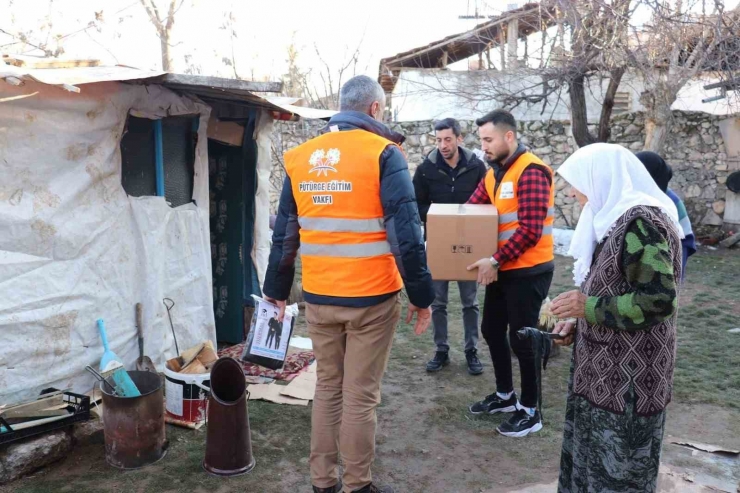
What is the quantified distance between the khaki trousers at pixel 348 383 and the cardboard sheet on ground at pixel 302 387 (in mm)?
1415

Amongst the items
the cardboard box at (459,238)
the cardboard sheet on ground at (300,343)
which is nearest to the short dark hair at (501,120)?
the cardboard box at (459,238)

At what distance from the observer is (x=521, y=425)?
3928 millimetres

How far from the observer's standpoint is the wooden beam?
3977mm

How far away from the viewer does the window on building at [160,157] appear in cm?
444

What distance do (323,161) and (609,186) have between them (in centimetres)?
126

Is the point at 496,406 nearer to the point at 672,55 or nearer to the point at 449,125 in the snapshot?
the point at 449,125

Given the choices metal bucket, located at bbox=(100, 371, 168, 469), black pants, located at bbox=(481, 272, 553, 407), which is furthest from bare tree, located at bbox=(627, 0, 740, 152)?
metal bucket, located at bbox=(100, 371, 168, 469)

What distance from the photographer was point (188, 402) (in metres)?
4.00

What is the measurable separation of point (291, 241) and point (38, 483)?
6.36 ft

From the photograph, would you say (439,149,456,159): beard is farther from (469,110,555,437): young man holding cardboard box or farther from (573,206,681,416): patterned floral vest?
(573,206,681,416): patterned floral vest

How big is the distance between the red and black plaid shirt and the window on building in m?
2.69

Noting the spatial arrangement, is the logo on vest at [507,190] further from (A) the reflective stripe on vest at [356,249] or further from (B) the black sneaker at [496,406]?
(B) the black sneaker at [496,406]

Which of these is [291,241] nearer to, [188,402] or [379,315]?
[379,315]

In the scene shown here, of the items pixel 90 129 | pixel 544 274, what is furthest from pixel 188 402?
pixel 544 274
